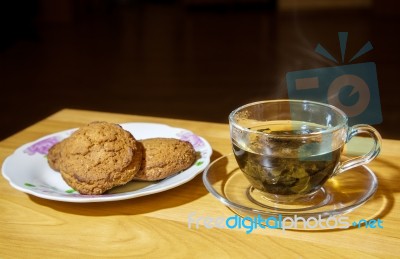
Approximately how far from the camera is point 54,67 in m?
2.84

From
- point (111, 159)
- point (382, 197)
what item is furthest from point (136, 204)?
point (382, 197)

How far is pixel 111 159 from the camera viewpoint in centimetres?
57

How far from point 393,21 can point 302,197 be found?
3.33m

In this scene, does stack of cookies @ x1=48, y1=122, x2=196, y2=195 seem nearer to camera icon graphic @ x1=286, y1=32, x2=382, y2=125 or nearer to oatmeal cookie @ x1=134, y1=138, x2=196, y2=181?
oatmeal cookie @ x1=134, y1=138, x2=196, y2=181

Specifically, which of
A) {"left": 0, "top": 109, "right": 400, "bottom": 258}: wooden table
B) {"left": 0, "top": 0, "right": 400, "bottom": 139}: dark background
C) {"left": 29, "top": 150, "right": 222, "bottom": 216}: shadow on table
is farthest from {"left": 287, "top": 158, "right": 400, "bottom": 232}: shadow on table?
{"left": 0, "top": 0, "right": 400, "bottom": 139}: dark background

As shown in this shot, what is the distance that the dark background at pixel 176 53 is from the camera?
86.2 inches

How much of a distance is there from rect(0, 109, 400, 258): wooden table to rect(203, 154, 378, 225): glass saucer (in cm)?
1

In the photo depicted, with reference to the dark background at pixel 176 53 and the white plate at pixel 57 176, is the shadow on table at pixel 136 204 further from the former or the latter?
the dark background at pixel 176 53

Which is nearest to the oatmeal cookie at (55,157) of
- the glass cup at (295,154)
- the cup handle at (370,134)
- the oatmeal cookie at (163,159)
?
the oatmeal cookie at (163,159)

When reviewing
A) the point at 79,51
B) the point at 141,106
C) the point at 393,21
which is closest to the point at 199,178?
the point at 141,106

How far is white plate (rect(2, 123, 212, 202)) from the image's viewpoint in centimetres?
56

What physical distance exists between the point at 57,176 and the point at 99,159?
0.11 metres

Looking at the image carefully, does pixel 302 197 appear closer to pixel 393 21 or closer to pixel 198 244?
pixel 198 244

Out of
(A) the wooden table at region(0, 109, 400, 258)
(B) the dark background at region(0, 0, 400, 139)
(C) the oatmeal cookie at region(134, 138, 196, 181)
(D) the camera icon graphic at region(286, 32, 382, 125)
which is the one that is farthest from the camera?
(B) the dark background at region(0, 0, 400, 139)
